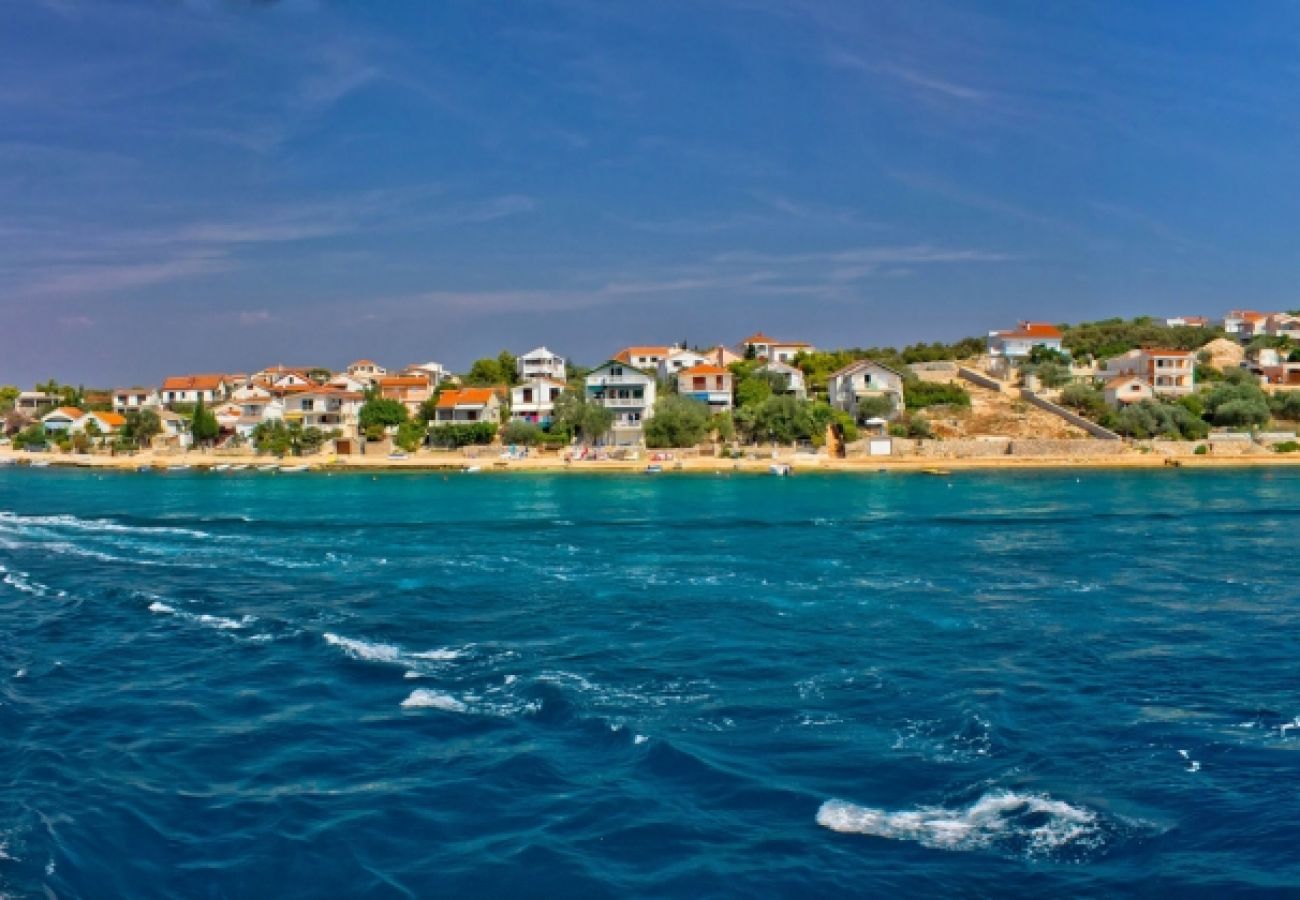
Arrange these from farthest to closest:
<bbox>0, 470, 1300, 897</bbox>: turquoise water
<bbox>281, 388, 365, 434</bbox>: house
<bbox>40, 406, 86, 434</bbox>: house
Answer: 1. <bbox>40, 406, 86, 434</bbox>: house
2. <bbox>281, 388, 365, 434</bbox>: house
3. <bbox>0, 470, 1300, 897</bbox>: turquoise water

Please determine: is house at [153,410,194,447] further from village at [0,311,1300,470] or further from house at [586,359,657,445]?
house at [586,359,657,445]

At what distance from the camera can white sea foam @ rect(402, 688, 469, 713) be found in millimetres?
16547

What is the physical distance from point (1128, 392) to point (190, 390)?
247ft

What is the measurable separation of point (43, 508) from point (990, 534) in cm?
3908

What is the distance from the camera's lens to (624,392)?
70062 millimetres

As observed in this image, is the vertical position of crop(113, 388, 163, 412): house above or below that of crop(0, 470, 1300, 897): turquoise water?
above

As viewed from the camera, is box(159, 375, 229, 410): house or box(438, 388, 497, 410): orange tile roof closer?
box(438, 388, 497, 410): orange tile roof

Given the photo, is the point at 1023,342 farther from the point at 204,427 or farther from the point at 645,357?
the point at 204,427

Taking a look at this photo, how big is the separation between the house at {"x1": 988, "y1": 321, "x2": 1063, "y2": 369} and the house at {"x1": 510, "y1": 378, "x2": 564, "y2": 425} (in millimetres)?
38261

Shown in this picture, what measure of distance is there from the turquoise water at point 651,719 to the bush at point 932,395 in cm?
3879

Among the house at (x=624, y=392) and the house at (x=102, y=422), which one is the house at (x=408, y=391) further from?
the house at (x=102, y=422)

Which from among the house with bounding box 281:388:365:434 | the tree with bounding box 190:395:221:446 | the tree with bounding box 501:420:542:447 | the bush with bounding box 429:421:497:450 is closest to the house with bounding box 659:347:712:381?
the tree with bounding box 501:420:542:447

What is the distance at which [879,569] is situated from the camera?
94.9 feet

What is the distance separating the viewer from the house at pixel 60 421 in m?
82.4
